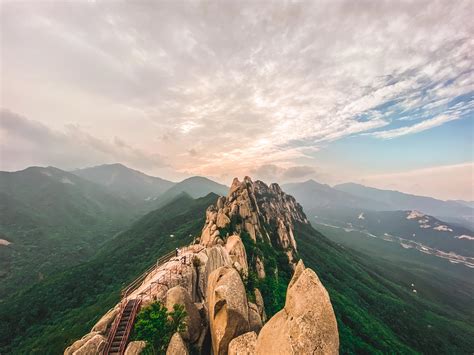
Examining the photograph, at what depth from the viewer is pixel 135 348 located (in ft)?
69.8

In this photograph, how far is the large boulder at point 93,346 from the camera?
837 inches

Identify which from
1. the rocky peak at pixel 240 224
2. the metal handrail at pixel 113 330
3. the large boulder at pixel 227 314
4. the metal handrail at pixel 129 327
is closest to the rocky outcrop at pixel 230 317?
the large boulder at pixel 227 314

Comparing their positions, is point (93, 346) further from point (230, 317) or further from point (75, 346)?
point (230, 317)

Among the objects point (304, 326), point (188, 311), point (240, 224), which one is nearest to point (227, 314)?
point (188, 311)

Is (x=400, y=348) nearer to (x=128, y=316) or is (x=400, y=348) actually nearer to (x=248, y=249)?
(x=248, y=249)

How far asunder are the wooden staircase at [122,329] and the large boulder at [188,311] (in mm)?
4306

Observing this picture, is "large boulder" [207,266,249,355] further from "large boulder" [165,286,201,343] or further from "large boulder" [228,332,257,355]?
"large boulder" [165,286,201,343]

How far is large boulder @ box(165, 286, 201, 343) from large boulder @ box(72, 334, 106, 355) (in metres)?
7.00

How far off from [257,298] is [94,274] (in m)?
143

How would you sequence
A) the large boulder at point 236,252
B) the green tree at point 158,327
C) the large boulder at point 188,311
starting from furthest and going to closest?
the large boulder at point 236,252, the large boulder at point 188,311, the green tree at point 158,327

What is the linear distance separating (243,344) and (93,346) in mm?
15893

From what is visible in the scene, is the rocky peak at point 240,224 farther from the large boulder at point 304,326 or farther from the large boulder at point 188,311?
the large boulder at point 304,326

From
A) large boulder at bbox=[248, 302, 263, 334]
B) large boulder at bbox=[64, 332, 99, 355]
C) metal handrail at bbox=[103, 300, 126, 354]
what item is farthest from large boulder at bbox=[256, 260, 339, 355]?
large boulder at bbox=[64, 332, 99, 355]

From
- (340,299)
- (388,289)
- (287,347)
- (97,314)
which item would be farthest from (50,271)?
(388,289)
